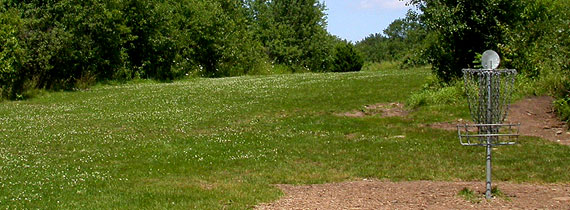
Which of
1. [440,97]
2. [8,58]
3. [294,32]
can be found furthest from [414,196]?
[294,32]

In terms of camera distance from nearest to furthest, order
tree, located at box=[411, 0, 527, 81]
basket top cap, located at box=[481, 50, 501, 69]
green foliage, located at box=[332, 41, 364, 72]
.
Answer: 1. basket top cap, located at box=[481, 50, 501, 69]
2. tree, located at box=[411, 0, 527, 81]
3. green foliage, located at box=[332, 41, 364, 72]

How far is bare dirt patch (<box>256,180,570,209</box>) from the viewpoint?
25.7 feet

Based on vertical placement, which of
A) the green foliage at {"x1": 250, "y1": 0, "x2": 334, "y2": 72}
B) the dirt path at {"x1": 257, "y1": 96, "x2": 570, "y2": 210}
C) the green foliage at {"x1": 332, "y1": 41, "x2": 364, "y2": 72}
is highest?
the green foliage at {"x1": 250, "y1": 0, "x2": 334, "y2": 72}

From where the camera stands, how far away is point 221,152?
12.3m

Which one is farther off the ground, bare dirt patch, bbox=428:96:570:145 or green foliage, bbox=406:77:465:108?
green foliage, bbox=406:77:465:108

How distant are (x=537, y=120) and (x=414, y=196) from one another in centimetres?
753

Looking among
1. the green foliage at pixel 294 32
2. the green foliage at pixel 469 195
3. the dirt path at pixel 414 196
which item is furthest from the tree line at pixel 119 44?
the green foliage at pixel 469 195

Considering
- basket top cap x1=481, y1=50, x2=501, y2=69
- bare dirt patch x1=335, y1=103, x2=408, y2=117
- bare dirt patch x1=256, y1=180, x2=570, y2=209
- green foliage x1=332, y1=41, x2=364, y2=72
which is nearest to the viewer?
bare dirt patch x1=256, y1=180, x2=570, y2=209

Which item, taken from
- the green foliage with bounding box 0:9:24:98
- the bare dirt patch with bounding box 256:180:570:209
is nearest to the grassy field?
the bare dirt patch with bounding box 256:180:570:209

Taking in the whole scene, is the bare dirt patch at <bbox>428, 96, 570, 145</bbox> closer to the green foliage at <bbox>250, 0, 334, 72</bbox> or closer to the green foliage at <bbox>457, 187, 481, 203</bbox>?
the green foliage at <bbox>457, 187, 481, 203</bbox>

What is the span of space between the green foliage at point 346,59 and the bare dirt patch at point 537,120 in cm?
3639

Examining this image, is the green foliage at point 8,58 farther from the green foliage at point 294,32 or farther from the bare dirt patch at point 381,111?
the green foliage at point 294,32

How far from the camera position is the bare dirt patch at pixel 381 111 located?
17.2 metres

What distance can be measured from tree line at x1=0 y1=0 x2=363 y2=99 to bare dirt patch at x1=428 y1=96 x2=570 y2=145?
17.5 meters
